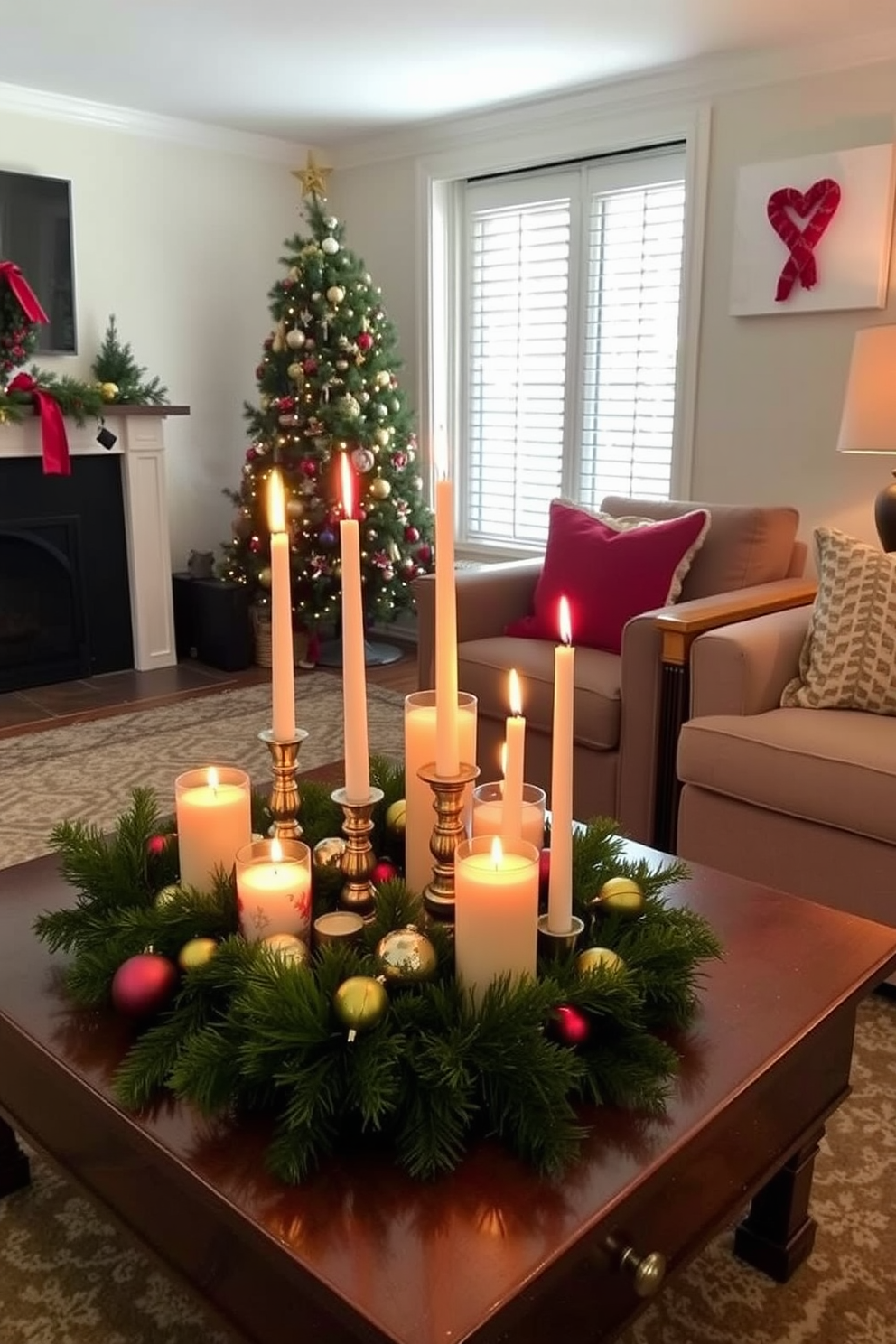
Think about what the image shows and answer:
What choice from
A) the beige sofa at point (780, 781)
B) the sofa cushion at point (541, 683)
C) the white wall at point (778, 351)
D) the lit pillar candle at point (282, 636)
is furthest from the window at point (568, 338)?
the lit pillar candle at point (282, 636)

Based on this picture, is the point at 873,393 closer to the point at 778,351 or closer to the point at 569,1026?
the point at 778,351

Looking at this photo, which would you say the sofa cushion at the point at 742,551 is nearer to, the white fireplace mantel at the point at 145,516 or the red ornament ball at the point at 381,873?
the red ornament ball at the point at 381,873

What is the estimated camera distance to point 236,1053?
1008 mm

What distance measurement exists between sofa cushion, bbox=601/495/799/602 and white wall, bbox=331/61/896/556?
2.67 feet

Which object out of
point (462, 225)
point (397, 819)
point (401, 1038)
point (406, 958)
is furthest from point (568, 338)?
point (401, 1038)

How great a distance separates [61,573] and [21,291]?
1.12m

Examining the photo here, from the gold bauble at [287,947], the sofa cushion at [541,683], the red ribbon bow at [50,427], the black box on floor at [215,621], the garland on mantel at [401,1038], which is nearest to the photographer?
the garland on mantel at [401,1038]

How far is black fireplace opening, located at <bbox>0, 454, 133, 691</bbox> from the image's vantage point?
4320 mm

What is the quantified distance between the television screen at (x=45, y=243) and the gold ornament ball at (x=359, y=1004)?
12.9 feet

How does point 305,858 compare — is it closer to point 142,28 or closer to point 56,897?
point 56,897

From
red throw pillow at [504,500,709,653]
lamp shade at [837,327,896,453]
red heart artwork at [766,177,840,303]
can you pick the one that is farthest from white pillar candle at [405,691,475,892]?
red heart artwork at [766,177,840,303]

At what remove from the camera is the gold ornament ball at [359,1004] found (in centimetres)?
101

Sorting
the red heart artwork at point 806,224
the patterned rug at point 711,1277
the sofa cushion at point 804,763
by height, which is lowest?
the patterned rug at point 711,1277

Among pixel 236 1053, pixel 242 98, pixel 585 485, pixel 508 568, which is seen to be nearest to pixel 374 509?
pixel 585 485
